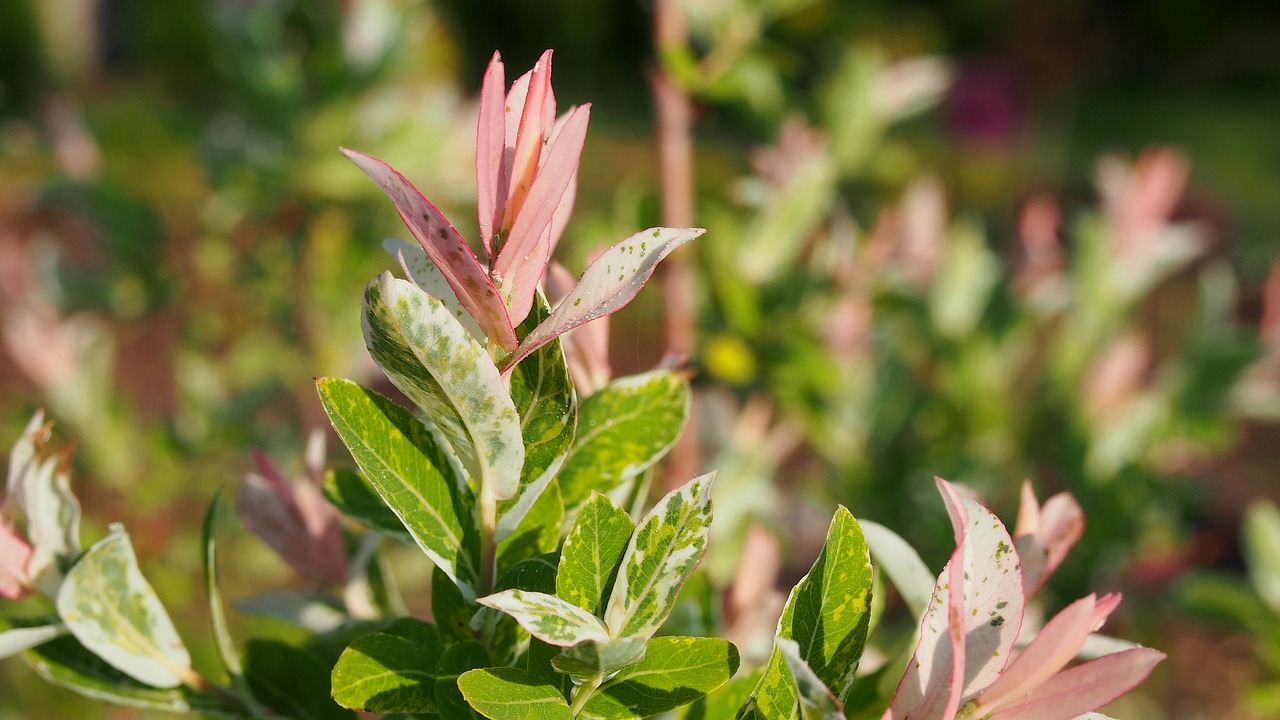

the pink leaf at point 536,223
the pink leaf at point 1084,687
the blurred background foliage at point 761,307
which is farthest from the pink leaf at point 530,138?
the blurred background foliage at point 761,307

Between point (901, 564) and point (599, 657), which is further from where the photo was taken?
point (901, 564)

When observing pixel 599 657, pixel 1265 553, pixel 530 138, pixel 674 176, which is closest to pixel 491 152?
pixel 530 138

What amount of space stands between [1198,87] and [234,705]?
1385 cm

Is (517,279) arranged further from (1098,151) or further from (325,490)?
(1098,151)

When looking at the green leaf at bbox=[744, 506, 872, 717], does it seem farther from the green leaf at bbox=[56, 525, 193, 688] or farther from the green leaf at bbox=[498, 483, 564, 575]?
the green leaf at bbox=[56, 525, 193, 688]

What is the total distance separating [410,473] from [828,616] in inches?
8.6

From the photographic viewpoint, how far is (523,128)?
44cm

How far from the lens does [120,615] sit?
55 cm

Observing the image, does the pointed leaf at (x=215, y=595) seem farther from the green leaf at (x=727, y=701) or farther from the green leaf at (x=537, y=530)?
the green leaf at (x=727, y=701)

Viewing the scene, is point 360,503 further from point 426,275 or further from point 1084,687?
point 1084,687

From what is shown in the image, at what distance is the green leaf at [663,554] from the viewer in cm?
45

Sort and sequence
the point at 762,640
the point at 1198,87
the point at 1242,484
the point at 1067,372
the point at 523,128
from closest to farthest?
the point at 523,128
the point at 762,640
the point at 1067,372
the point at 1242,484
the point at 1198,87

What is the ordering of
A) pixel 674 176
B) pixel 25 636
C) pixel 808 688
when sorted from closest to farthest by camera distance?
1. pixel 808 688
2. pixel 25 636
3. pixel 674 176

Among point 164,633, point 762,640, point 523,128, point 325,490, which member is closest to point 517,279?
point 523,128
